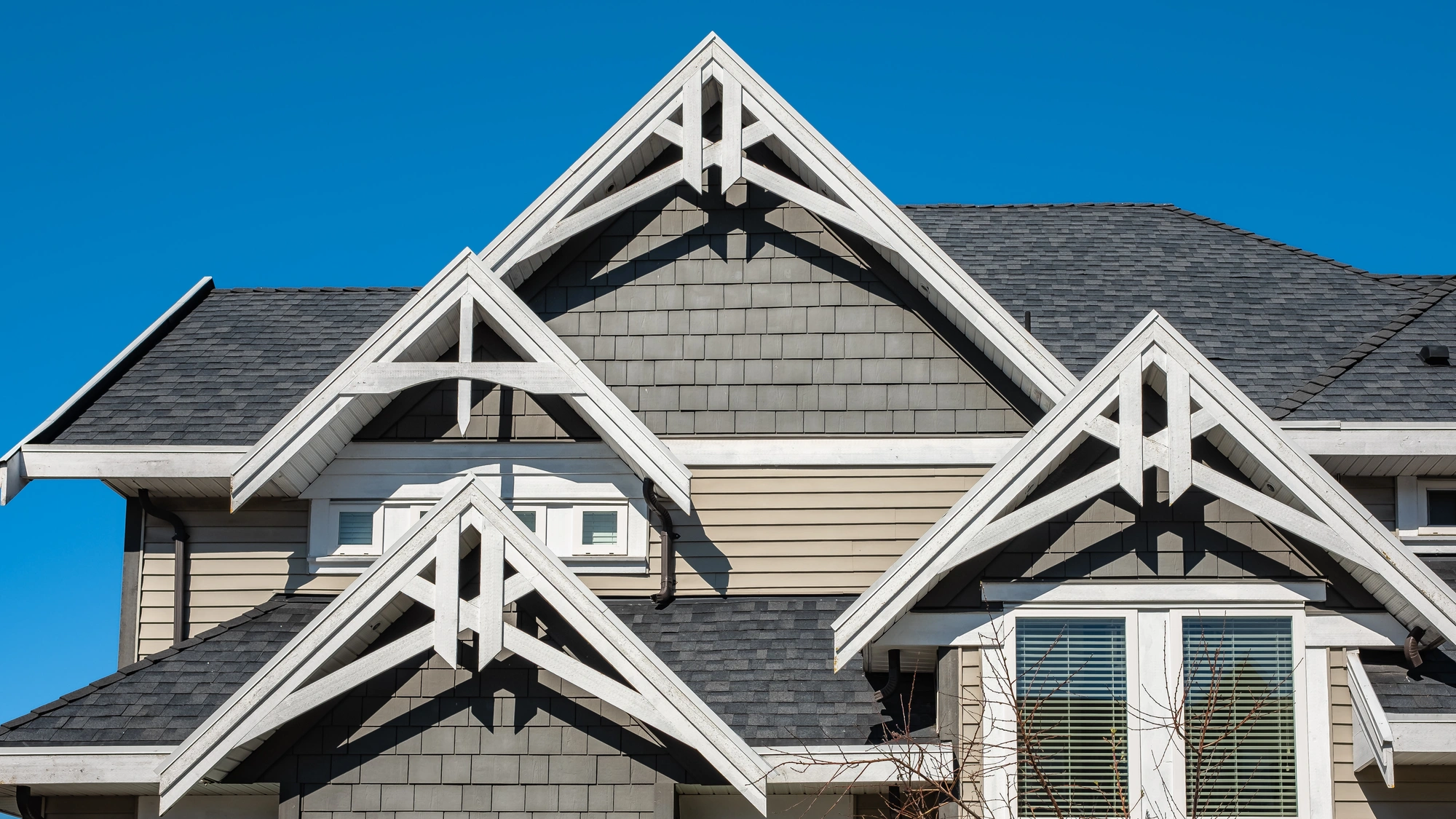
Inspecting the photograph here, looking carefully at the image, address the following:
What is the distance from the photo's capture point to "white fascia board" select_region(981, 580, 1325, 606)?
36.4 ft

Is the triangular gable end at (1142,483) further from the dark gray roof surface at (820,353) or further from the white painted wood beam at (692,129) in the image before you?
the white painted wood beam at (692,129)

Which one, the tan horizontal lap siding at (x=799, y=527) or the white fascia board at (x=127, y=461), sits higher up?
the white fascia board at (x=127, y=461)

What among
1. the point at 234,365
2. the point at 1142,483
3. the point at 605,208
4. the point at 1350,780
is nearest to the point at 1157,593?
the point at 1142,483

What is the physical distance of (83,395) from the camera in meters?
14.4

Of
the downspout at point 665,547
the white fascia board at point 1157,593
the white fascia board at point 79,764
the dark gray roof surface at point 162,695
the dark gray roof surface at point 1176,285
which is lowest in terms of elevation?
the white fascia board at point 79,764

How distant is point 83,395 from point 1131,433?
939 cm

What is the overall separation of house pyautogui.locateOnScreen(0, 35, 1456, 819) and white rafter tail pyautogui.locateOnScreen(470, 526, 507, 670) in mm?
32

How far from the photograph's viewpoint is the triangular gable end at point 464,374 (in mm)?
13242

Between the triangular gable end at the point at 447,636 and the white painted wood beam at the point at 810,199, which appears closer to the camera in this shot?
the triangular gable end at the point at 447,636

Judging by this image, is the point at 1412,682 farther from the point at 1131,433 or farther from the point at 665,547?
the point at 665,547

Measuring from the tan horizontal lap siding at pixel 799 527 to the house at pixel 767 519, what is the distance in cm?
3

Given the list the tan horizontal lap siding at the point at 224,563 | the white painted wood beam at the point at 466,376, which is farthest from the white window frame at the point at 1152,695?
the tan horizontal lap siding at the point at 224,563

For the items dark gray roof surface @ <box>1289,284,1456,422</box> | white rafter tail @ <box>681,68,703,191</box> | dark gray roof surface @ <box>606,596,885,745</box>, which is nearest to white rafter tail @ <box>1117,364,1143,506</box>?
dark gray roof surface @ <box>606,596,885,745</box>

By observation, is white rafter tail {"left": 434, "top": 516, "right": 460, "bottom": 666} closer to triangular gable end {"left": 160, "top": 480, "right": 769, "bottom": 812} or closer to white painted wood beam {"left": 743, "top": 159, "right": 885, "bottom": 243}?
triangular gable end {"left": 160, "top": 480, "right": 769, "bottom": 812}
